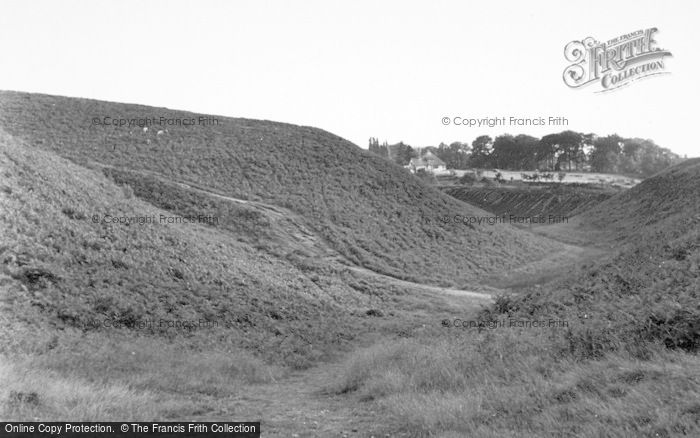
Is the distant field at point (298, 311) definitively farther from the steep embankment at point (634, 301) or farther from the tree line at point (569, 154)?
the tree line at point (569, 154)

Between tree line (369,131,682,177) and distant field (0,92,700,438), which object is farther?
tree line (369,131,682,177)

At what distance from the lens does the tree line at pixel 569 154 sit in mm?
105562

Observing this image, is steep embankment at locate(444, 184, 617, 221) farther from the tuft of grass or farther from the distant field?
the tuft of grass

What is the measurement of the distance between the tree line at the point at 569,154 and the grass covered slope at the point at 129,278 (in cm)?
9714

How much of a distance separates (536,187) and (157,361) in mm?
80384

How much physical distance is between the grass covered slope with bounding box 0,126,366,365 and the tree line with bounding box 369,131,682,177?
97138 millimetres

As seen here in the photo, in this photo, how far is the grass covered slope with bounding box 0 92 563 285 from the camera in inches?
1208

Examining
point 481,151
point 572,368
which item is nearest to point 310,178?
point 572,368

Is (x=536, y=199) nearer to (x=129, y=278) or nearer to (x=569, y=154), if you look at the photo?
(x=569, y=154)

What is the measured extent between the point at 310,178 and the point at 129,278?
2307 centimetres

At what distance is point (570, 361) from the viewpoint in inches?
307

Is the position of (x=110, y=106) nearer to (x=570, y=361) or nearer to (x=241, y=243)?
(x=241, y=243)

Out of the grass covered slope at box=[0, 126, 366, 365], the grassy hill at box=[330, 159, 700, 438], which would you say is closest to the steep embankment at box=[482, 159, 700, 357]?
the grassy hill at box=[330, 159, 700, 438]

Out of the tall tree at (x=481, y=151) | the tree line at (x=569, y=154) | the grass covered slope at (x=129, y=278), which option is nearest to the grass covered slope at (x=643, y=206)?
the grass covered slope at (x=129, y=278)
